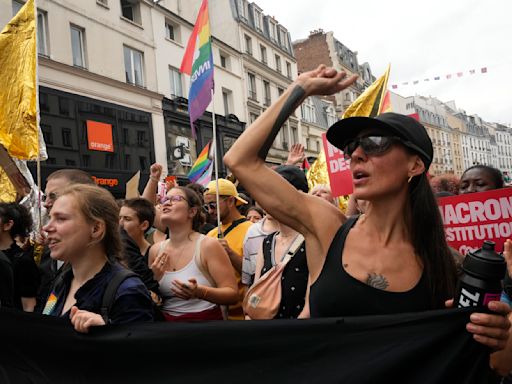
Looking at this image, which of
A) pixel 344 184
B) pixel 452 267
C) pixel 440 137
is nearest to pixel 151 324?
pixel 452 267

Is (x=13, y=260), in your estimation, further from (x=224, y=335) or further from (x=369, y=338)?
(x=369, y=338)

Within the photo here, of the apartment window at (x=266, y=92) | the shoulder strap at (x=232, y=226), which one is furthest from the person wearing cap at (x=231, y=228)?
the apartment window at (x=266, y=92)

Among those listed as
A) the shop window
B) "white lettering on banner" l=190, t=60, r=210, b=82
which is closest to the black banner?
"white lettering on banner" l=190, t=60, r=210, b=82

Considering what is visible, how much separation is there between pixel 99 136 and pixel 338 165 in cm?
1339

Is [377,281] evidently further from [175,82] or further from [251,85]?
[251,85]

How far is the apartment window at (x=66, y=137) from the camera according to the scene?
15.5 meters

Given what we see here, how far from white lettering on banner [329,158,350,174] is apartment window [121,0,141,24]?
16856 mm

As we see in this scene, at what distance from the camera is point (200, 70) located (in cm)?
591

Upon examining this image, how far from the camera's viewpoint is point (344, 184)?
17.8 feet

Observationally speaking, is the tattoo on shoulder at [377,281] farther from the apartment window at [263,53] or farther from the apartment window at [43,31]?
the apartment window at [263,53]

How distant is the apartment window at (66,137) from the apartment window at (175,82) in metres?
6.43

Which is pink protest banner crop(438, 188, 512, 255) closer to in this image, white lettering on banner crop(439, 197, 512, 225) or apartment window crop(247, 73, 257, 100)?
white lettering on banner crop(439, 197, 512, 225)

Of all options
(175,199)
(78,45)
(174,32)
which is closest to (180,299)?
(175,199)

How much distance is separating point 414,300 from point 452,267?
222mm
